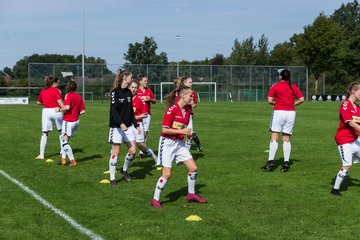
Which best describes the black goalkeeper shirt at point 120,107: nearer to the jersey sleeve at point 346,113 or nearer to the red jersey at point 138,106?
the red jersey at point 138,106

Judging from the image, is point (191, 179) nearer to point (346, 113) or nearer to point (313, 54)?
point (346, 113)

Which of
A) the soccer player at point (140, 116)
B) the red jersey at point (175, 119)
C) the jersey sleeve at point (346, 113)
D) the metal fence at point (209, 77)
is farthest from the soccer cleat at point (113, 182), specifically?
the metal fence at point (209, 77)

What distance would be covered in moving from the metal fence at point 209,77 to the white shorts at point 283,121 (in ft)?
170

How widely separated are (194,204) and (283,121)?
3.71 metres

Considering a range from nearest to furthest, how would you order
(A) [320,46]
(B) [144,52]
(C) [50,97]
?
(C) [50,97] → (A) [320,46] → (B) [144,52]

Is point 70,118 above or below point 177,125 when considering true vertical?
below

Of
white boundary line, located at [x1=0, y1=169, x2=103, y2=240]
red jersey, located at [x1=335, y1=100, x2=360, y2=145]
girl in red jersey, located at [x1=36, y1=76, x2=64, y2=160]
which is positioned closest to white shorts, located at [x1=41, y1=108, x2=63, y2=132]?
girl in red jersey, located at [x1=36, y1=76, x2=64, y2=160]

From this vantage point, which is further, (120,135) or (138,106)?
(138,106)

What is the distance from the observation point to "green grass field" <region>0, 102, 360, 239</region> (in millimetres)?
6453

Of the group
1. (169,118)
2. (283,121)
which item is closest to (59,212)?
(169,118)

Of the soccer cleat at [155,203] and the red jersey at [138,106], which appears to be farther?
the red jersey at [138,106]

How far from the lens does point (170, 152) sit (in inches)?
305

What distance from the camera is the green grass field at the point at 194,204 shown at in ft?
21.2

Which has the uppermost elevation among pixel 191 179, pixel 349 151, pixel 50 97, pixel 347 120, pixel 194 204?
pixel 50 97
